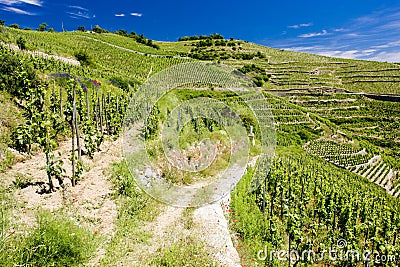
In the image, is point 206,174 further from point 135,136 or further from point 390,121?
point 390,121

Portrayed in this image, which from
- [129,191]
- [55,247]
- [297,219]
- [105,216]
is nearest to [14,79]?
[129,191]

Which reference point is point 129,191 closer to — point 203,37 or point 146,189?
point 146,189

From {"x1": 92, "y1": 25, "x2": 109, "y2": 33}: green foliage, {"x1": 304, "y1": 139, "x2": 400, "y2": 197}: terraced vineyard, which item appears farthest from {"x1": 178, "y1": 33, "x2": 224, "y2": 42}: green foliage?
{"x1": 304, "y1": 139, "x2": 400, "y2": 197}: terraced vineyard

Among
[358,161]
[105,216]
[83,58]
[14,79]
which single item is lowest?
[358,161]

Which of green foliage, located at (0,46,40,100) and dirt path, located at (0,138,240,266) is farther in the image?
green foliage, located at (0,46,40,100)

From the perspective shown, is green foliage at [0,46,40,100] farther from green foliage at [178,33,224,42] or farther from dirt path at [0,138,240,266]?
green foliage at [178,33,224,42]

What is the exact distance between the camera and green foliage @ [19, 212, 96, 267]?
405cm

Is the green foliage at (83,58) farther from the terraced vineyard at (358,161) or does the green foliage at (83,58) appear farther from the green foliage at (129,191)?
the terraced vineyard at (358,161)

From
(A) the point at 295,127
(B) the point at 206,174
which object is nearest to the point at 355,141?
(A) the point at 295,127

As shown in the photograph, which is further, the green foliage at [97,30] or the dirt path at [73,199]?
the green foliage at [97,30]

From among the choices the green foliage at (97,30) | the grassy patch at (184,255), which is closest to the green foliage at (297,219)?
the grassy patch at (184,255)

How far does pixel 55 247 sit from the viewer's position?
426 cm

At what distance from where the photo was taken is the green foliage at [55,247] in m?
4.05

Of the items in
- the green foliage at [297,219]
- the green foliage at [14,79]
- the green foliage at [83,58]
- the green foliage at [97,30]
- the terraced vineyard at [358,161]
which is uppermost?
the green foliage at [97,30]
